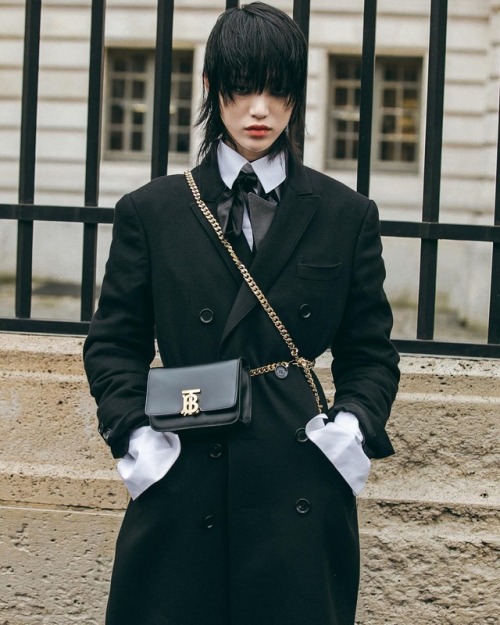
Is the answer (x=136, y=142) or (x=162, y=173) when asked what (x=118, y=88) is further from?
(x=162, y=173)

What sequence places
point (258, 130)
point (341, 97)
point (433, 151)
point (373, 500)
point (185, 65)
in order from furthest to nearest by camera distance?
point (341, 97) → point (185, 65) → point (433, 151) → point (373, 500) → point (258, 130)

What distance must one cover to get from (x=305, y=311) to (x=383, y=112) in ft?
49.4

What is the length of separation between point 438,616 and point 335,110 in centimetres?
1370

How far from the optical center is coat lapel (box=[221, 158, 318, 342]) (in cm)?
242

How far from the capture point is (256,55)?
2.37m

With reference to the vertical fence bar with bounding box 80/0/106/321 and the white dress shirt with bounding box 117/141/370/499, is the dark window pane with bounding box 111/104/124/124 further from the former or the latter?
the white dress shirt with bounding box 117/141/370/499

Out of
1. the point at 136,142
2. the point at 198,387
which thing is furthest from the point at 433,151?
the point at 136,142

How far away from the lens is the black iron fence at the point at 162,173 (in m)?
3.75

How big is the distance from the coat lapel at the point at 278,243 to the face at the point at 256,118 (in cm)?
14

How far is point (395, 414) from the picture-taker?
3.66 m

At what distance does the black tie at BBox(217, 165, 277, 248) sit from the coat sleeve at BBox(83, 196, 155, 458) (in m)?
0.20

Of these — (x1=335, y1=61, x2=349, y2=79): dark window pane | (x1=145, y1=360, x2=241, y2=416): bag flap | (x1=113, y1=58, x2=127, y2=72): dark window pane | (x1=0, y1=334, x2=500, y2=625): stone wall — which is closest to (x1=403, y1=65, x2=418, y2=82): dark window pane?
(x1=335, y1=61, x2=349, y2=79): dark window pane

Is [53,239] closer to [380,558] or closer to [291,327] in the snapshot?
[380,558]

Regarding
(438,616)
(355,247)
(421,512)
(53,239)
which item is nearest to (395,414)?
(421,512)
